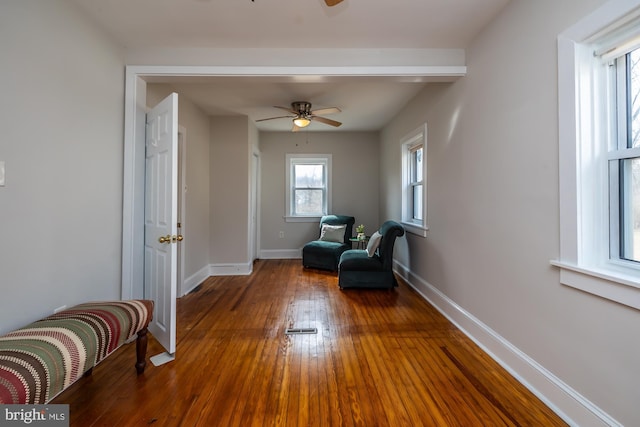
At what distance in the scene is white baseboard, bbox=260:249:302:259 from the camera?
18.1 feet

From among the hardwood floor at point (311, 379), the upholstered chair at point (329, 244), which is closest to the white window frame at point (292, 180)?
the upholstered chair at point (329, 244)

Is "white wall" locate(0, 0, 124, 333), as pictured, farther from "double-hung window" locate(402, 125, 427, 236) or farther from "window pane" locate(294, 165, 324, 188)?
"window pane" locate(294, 165, 324, 188)

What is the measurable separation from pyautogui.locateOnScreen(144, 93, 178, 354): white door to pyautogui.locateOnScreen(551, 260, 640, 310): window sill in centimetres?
242

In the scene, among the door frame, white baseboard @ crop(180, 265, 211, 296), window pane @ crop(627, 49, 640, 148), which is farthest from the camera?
white baseboard @ crop(180, 265, 211, 296)

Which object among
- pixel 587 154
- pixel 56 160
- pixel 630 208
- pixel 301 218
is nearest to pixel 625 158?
pixel 587 154

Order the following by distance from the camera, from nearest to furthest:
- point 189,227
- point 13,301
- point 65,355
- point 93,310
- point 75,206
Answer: point 65,355 → point 13,301 → point 93,310 → point 75,206 → point 189,227

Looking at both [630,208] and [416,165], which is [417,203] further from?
[630,208]

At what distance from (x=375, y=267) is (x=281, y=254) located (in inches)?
99.6

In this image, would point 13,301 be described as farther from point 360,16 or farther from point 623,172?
point 623,172

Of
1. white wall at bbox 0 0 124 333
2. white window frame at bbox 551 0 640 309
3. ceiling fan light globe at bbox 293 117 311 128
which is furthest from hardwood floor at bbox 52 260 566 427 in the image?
ceiling fan light globe at bbox 293 117 311 128

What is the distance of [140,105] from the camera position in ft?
7.73

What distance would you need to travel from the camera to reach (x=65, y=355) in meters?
1.24

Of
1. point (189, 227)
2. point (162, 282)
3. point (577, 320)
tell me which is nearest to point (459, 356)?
point (577, 320)

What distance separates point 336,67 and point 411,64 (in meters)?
0.67
